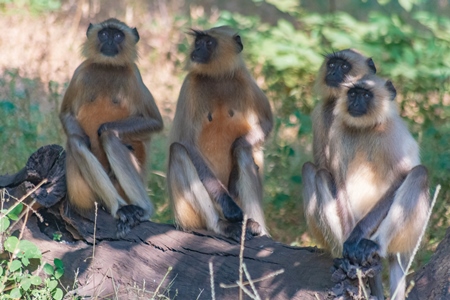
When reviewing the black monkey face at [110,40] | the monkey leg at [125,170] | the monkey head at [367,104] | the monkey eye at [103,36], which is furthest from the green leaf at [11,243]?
the monkey head at [367,104]

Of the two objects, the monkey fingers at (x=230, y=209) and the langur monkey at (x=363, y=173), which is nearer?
the langur monkey at (x=363, y=173)

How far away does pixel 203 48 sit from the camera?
5.84m

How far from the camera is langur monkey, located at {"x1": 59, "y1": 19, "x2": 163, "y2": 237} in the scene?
546 centimetres

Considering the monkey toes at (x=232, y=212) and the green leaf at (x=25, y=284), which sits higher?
the monkey toes at (x=232, y=212)

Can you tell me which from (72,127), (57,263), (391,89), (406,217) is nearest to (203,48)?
(72,127)

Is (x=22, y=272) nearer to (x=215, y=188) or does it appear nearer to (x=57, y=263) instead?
(x=57, y=263)

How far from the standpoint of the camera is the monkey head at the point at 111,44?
6.04 metres

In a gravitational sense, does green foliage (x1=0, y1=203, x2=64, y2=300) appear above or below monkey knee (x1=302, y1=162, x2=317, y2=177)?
below

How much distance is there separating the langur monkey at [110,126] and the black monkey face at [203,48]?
1.65ft

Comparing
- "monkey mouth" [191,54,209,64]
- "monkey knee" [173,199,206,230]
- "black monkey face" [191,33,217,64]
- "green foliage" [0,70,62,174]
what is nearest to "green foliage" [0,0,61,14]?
"green foliage" [0,70,62,174]

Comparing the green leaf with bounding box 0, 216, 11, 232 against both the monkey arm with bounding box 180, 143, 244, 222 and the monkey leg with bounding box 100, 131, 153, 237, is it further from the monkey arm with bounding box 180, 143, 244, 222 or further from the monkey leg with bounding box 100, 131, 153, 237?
the monkey arm with bounding box 180, 143, 244, 222

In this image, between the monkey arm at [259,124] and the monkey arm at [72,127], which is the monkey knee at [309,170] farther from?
the monkey arm at [72,127]

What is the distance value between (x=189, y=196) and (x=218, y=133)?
0.60 meters

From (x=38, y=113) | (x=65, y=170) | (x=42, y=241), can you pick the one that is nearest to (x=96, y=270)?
(x=42, y=241)
